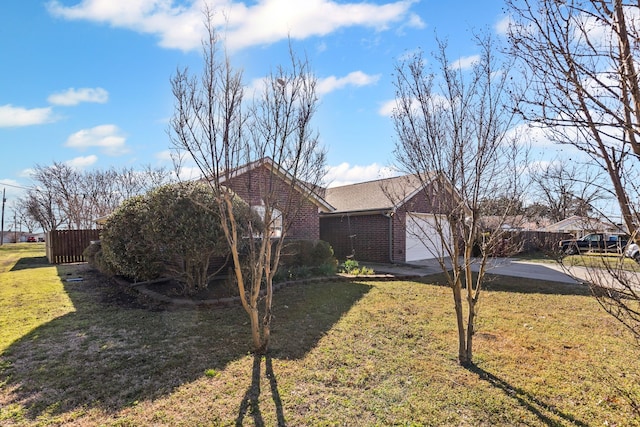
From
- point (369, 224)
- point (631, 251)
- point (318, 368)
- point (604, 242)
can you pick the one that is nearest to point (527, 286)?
point (369, 224)

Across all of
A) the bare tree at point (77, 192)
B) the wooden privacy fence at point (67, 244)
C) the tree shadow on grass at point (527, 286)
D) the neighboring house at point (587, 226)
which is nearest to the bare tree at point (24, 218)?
the bare tree at point (77, 192)

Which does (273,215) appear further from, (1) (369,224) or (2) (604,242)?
(2) (604,242)

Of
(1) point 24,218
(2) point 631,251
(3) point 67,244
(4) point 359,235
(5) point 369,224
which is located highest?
(1) point 24,218

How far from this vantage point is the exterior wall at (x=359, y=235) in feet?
50.6

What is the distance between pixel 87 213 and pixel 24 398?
102 feet

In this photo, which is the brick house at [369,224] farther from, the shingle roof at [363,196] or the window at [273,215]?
the window at [273,215]

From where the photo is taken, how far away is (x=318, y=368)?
441 centimetres

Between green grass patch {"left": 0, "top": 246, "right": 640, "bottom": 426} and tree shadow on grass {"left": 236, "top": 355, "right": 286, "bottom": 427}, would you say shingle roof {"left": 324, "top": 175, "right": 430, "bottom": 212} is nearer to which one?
green grass patch {"left": 0, "top": 246, "right": 640, "bottom": 426}

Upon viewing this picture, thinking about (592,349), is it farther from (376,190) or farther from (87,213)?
(87,213)

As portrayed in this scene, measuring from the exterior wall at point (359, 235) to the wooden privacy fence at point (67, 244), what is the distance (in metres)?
11.0

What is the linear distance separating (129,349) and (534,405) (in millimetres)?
5164

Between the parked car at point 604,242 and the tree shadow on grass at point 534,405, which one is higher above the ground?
the parked car at point 604,242

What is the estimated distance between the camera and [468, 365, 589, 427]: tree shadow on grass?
3332 millimetres

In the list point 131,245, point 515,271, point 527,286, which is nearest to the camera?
point 131,245
